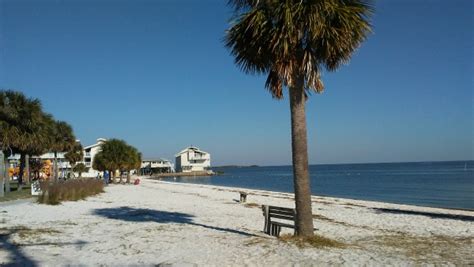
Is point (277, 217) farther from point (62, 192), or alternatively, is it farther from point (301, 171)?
point (62, 192)

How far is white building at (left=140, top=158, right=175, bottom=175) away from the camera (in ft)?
534

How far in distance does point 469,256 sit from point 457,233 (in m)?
4.80

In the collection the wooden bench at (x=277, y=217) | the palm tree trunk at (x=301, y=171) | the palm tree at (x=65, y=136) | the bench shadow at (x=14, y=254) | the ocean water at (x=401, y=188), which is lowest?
the ocean water at (x=401, y=188)

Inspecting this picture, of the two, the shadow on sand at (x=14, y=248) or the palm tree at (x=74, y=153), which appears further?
the palm tree at (x=74, y=153)

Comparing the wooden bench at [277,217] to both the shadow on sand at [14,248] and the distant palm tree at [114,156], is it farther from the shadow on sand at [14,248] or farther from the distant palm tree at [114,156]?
the distant palm tree at [114,156]

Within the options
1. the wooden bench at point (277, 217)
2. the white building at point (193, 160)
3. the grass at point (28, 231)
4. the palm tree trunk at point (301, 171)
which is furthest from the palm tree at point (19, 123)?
the white building at point (193, 160)

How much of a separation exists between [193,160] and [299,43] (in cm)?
14736

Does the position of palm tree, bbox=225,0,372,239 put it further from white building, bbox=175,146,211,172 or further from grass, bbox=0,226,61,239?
white building, bbox=175,146,211,172

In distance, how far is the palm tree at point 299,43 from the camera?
412 inches

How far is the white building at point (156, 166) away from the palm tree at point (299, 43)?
15233 centimetres

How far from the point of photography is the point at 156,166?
538ft

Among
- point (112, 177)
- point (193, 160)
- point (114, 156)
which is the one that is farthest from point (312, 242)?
point (193, 160)

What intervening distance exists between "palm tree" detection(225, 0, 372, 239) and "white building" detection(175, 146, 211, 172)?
478ft

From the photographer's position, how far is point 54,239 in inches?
460
